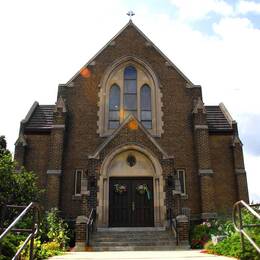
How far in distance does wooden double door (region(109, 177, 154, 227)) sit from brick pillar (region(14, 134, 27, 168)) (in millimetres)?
5492

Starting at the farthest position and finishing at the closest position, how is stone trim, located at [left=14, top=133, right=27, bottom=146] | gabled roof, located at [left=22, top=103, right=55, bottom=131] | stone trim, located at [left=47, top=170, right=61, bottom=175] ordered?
gabled roof, located at [left=22, top=103, right=55, bottom=131] < stone trim, located at [left=14, top=133, right=27, bottom=146] < stone trim, located at [left=47, top=170, right=61, bottom=175]

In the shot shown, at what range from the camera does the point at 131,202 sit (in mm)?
17453

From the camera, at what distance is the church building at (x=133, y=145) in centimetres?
1720

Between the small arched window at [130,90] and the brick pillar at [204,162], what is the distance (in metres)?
3.83

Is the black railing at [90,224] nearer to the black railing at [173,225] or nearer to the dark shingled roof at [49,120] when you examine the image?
the black railing at [173,225]

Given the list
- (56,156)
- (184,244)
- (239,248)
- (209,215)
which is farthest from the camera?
(56,156)

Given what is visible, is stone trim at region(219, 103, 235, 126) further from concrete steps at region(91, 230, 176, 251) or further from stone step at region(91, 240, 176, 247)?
stone step at region(91, 240, 176, 247)

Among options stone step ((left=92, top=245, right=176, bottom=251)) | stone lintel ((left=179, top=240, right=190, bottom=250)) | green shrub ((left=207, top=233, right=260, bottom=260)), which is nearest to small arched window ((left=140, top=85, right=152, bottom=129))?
stone lintel ((left=179, top=240, right=190, bottom=250))

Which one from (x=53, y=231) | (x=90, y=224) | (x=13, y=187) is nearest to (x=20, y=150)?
(x=13, y=187)

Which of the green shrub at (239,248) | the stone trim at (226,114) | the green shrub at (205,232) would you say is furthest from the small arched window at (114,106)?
the green shrub at (239,248)

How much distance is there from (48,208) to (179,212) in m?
6.96

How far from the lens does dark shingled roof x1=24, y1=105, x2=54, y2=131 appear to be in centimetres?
2056

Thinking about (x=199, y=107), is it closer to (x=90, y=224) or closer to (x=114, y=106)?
(x=114, y=106)

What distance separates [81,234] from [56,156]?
5.76 metres
